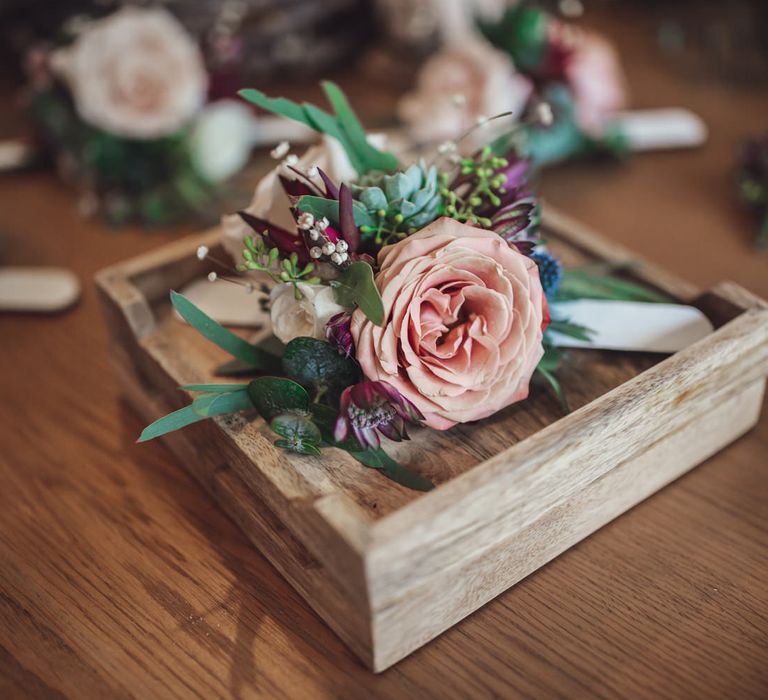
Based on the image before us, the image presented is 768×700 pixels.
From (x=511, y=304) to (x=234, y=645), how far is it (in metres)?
0.33

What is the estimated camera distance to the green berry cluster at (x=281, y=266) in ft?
2.13

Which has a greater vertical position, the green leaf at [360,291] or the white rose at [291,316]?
the green leaf at [360,291]

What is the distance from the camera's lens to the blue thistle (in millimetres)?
740

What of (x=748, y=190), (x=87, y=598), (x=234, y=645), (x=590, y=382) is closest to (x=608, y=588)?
(x=590, y=382)

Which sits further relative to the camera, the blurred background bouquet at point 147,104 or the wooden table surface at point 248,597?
the blurred background bouquet at point 147,104

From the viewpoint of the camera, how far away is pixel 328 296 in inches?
25.9

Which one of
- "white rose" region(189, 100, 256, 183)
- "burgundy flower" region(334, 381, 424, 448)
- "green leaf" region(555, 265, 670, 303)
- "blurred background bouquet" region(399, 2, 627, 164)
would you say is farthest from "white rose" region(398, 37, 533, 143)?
"burgundy flower" region(334, 381, 424, 448)

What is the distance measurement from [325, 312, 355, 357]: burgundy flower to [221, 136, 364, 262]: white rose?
125mm

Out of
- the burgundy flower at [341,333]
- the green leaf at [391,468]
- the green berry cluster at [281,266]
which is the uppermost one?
the green berry cluster at [281,266]

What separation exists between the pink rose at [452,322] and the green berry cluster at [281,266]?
0.19ft

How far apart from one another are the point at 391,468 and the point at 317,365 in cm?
10

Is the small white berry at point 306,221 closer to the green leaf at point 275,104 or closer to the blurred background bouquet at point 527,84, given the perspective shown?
the green leaf at point 275,104

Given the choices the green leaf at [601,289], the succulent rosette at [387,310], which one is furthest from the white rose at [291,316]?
the green leaf at [601,289]

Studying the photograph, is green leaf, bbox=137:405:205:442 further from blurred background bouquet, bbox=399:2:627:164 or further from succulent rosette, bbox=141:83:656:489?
blurred background bouquet, bbox=399:2:627:164
